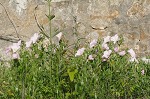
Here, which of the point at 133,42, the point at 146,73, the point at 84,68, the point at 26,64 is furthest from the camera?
the point at 133,42

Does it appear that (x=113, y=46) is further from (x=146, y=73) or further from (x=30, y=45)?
(x=30, y=45)

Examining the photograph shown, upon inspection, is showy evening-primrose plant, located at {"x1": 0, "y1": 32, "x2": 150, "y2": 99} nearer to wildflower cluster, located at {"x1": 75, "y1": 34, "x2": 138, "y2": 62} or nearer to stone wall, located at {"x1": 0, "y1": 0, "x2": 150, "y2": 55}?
wildflower cluster, located at {"x1": 75, "y1": 34, "x2": 138, "y2": 62}

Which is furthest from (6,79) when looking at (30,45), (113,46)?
(113,46)

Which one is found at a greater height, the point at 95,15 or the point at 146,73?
the point at 95,15

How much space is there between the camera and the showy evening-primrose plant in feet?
11.5

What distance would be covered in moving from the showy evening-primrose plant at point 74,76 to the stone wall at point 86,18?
121 cm

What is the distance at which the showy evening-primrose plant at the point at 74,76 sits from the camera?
11.5ft

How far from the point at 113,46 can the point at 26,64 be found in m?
1.11

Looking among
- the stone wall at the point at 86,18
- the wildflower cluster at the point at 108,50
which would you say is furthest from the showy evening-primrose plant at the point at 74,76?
the stone wall at the point at 86,18

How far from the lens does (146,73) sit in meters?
4.05

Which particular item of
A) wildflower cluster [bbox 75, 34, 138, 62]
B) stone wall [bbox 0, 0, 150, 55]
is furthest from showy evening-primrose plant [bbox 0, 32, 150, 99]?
stone wall [bbox 0, 0, 150, 55]

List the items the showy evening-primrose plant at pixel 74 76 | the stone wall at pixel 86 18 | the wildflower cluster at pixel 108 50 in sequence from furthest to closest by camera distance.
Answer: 1. the stone wall at pixel 86 18
2. the wildflower cluster at pixel 108 50
3. the showy evening-primrose plant at pixel 74 76

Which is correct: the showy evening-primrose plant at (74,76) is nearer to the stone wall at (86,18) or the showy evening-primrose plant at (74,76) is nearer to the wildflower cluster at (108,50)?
the wildflower cluster at (108,50)

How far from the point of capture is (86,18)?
529cm
